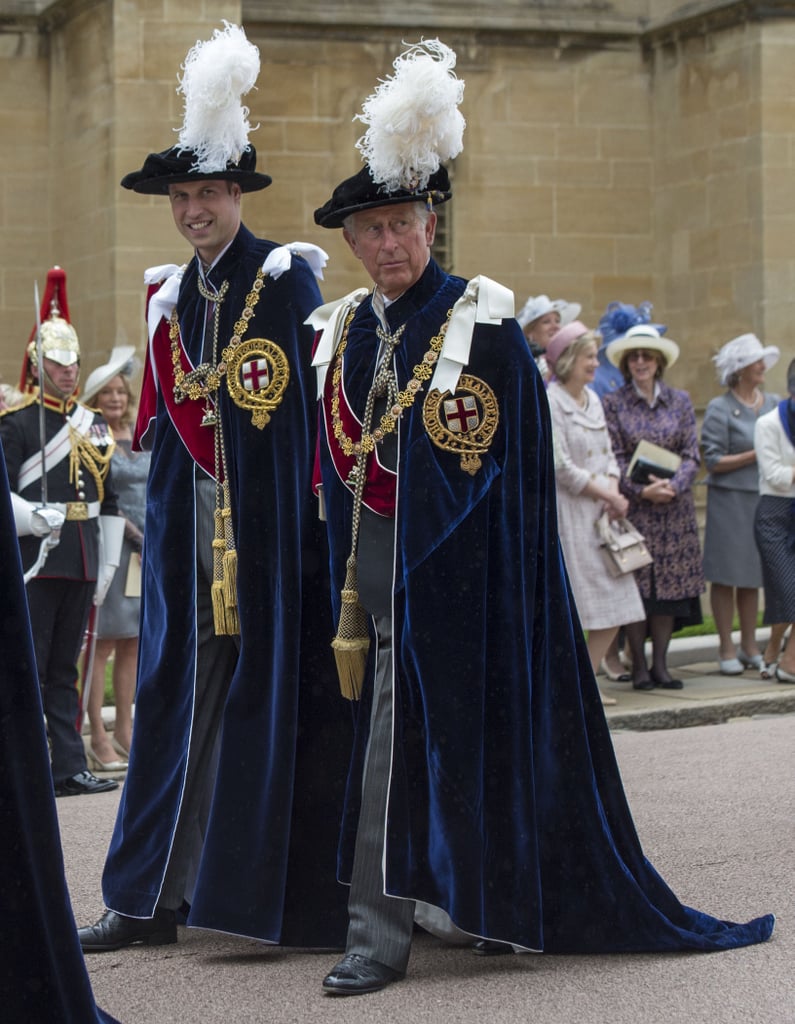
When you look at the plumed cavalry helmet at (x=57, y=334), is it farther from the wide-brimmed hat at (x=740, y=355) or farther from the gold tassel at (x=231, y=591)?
the wide-brimmed hat at (x=740, y=355)

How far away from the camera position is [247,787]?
5098 millimetres

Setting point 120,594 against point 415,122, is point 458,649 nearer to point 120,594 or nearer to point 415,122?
point 415,122

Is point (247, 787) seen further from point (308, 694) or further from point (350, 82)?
point (350, 82)

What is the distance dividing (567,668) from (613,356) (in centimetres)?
621

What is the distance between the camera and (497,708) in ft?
15.9

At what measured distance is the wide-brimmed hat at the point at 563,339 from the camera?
979 cm

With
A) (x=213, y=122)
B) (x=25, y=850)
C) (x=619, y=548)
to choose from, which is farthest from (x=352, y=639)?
(x=619, y=548)

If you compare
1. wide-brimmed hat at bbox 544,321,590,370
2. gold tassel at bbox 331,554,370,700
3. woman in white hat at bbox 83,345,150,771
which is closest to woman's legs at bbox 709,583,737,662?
wide-brimmed hat at bbox 544,321,590,370

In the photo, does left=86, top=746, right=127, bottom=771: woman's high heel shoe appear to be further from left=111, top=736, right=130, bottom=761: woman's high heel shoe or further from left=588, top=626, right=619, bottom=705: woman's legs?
left=588, top=626, right=619, bottom=705: woman's legs

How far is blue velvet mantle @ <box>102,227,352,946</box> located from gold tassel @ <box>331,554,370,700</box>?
223 millimetres

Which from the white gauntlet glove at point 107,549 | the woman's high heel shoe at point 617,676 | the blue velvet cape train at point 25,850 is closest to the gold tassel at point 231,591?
the blue velvet cape train at point 25,850

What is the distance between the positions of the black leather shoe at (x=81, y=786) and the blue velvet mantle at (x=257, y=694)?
108 inches

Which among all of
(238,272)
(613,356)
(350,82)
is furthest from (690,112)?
(238,272)

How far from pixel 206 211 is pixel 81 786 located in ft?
11.1
